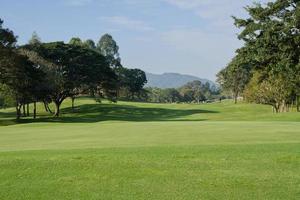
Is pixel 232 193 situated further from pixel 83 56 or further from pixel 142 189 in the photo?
pixel 83 56

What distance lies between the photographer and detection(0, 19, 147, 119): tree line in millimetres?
62281

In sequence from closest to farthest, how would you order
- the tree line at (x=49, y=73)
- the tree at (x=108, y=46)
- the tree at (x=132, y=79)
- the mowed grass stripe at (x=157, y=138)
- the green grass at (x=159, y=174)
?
the green grass at (x=159, y=174) < the mowed grass stripe at (x=157, y=138) < the tree line at (x=49, y=73) < the tree at (x=132, y=79) < the tree at (x=108, y=46)

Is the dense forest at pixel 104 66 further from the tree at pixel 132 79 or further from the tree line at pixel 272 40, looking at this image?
the tree at pixel 132 79

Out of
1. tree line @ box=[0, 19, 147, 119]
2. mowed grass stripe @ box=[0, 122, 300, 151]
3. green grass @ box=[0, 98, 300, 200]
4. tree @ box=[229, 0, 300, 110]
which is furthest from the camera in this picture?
tree line @ box=[0, 19, 147, 119]

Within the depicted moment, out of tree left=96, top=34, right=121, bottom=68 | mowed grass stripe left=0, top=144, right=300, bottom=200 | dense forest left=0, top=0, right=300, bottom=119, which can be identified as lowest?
mowed grass stripe left=0, top=144, right=300, bottom=200

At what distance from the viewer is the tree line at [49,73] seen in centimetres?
6228

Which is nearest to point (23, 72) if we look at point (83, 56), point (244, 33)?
point (83, 56)

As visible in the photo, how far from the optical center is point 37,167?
1368cm

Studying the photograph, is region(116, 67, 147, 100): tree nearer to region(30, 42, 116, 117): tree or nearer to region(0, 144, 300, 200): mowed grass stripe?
region(30, 42, 116, 117): tree

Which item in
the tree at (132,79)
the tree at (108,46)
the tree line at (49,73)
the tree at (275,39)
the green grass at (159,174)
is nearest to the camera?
the green grass at (159,174)

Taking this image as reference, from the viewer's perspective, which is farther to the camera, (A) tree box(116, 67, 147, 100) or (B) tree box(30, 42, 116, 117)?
(A) tree box(116, 67, 147, 100)

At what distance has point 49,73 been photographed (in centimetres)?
7300

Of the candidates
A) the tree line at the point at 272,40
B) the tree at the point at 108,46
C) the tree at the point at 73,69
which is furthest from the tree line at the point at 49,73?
the tree at the point at 108,46

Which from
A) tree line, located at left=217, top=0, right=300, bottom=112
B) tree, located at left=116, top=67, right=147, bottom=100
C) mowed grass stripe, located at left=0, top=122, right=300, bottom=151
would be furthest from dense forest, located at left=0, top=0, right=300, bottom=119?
Result: tree, located at left=116, top=67, right=147, bottom=100
